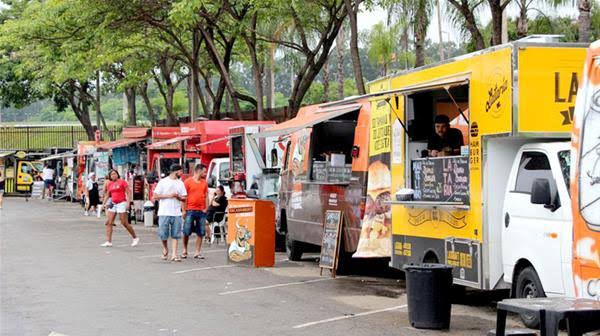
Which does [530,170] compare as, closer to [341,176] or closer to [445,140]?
[445,140]

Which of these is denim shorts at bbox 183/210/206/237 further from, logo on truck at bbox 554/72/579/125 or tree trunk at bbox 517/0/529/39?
logo on truck at bbox 554/72/579/125

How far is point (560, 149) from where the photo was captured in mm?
11094

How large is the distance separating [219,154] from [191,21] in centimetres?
384

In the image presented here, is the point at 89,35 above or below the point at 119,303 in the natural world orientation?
above

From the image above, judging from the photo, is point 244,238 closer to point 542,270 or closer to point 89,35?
point 542,270

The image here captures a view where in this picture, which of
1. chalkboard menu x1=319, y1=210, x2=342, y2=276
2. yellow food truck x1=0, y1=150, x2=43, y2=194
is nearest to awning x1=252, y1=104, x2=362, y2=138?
chalkboard menu x1=319, y1=210, x2=342, y2=276

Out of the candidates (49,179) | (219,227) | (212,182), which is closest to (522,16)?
(219,227)

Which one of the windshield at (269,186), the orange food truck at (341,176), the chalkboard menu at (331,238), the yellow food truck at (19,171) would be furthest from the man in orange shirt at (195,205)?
the yellow food truck at (19,171)

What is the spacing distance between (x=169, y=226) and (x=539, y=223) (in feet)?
33.3

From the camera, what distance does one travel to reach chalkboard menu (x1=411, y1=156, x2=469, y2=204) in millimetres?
12742

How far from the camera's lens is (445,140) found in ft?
46.2

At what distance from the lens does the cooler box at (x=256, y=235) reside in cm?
1905

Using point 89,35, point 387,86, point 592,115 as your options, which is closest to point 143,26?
point 89,35

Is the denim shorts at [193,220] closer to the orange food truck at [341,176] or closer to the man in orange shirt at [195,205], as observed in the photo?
the man in orange shirt at [195,205]
